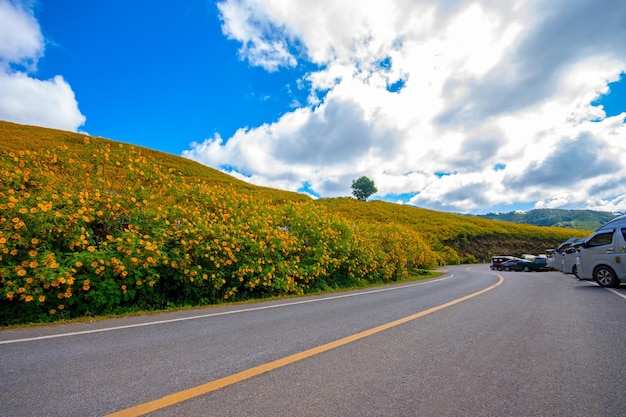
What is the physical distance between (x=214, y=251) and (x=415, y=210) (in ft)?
162

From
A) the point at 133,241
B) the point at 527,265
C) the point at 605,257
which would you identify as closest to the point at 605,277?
the point at 605,257

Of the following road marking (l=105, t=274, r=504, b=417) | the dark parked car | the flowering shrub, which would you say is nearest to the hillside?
the flowering shrub

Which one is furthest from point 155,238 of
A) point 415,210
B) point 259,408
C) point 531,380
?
point 415,210

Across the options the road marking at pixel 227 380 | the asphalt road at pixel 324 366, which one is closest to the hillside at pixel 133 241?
the asphalt road at pixel 324 366

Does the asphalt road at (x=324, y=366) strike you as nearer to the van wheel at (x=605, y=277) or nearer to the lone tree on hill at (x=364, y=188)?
the van wheel at (x=605, y=277)

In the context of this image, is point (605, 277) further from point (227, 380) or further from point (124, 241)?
point (124, 241)

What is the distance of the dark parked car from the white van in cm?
1881

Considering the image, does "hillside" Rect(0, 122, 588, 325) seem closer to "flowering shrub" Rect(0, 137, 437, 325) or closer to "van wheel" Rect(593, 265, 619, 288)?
"flowering shrub" Rect(0, 137, 437, 325)

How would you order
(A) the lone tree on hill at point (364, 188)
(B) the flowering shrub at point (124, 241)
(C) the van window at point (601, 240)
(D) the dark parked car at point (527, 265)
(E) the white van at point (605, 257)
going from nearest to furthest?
(B) the flowering shrub at point (124, 241)
(E) the white van at point (605, 257)
(C) the van window at point (601, 240)
(D) the dark parked car at point (527, 265)
(A) the lone tree on hill at point (364, 188)

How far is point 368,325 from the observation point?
218 inches

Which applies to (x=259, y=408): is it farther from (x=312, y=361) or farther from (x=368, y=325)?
(x=368, y=325)

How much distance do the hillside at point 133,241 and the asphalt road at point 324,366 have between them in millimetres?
1081

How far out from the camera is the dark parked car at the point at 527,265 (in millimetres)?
28219

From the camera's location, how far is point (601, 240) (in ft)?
36.8
